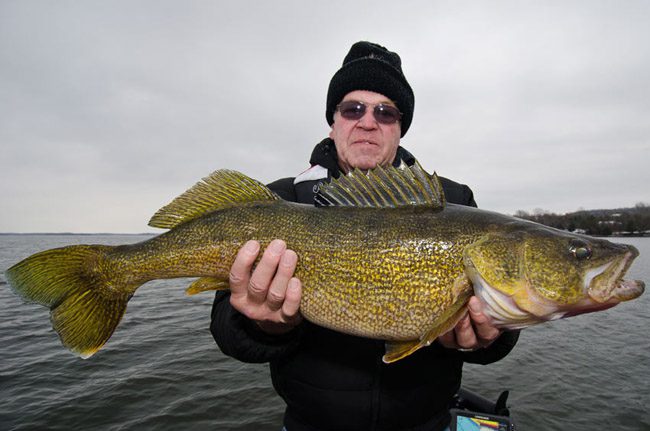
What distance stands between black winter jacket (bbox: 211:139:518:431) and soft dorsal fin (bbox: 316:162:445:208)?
3.80 ft

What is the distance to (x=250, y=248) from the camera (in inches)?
103

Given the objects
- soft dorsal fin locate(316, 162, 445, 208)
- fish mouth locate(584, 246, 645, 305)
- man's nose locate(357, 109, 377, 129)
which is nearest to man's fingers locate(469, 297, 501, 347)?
fish mouth locate(584, 246, 645, 305)

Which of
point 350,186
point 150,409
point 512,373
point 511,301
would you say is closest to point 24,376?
point 150,409

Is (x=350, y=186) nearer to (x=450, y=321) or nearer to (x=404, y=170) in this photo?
(x=404, y=170)

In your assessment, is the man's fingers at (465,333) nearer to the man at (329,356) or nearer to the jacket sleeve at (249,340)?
the man at (329,356)

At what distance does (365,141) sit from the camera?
3.91 m

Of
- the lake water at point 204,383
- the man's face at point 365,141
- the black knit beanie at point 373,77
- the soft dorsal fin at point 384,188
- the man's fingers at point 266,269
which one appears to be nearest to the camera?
the man's fingers at point 266,269

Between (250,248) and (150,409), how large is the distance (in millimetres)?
7233

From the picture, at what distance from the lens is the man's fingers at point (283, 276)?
2.58m

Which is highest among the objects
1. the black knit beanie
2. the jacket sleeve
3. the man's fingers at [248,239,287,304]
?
the black knit beanie

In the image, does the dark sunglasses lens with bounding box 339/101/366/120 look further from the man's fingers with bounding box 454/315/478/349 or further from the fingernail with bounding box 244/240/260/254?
the man's fingers with bounding box 454/315/478/349

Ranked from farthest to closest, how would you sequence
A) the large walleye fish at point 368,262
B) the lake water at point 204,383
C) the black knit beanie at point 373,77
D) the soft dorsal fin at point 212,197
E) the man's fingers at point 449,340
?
the lake water at point 204,383 → the black knit beanie at point 373,77 → the soft dorsal fin at point 212,197 → the man's fingers at point 449,340 → the large walleye fish at point 368,262

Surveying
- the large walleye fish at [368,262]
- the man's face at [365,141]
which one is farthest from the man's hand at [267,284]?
the man's face at [365,141]

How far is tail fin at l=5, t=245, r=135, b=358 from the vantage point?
9.02 feet
